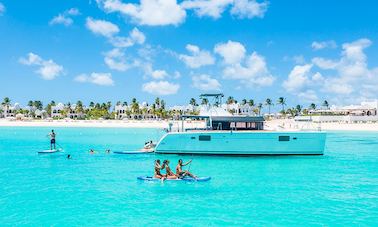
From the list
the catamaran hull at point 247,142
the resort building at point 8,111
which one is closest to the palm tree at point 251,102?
the resort building at point 8,111

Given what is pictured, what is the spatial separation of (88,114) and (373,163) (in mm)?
131085

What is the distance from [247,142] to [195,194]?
14080 mm

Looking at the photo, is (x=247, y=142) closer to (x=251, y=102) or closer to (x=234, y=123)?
(x=234, y=123)

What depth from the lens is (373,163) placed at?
3238 cm

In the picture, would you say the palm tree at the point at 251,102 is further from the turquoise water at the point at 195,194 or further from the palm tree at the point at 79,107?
the turquoise water at the point at 195,194

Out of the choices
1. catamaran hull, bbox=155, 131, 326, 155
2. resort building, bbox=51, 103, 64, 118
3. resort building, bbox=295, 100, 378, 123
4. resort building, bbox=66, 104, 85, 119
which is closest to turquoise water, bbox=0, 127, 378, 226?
catamaran hull, bbox=155, 131, 326, 155

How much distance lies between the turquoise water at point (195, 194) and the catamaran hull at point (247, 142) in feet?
7.09

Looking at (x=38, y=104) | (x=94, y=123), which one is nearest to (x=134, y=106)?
(x=94, y=123)

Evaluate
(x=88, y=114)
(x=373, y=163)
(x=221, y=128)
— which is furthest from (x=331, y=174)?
(x=88, y=114)

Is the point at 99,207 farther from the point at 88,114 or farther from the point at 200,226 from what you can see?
the point at 88,114

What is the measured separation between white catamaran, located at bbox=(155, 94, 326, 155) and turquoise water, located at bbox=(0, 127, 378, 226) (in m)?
2.18

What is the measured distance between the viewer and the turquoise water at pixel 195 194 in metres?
15.7

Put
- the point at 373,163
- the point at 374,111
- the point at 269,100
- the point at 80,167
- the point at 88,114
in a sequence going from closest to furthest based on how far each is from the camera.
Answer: the point at 80,167 → the point at 373,163 → the point at 374,111 → the point at 88,114 → the point at 269,100

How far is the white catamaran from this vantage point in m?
32.9
